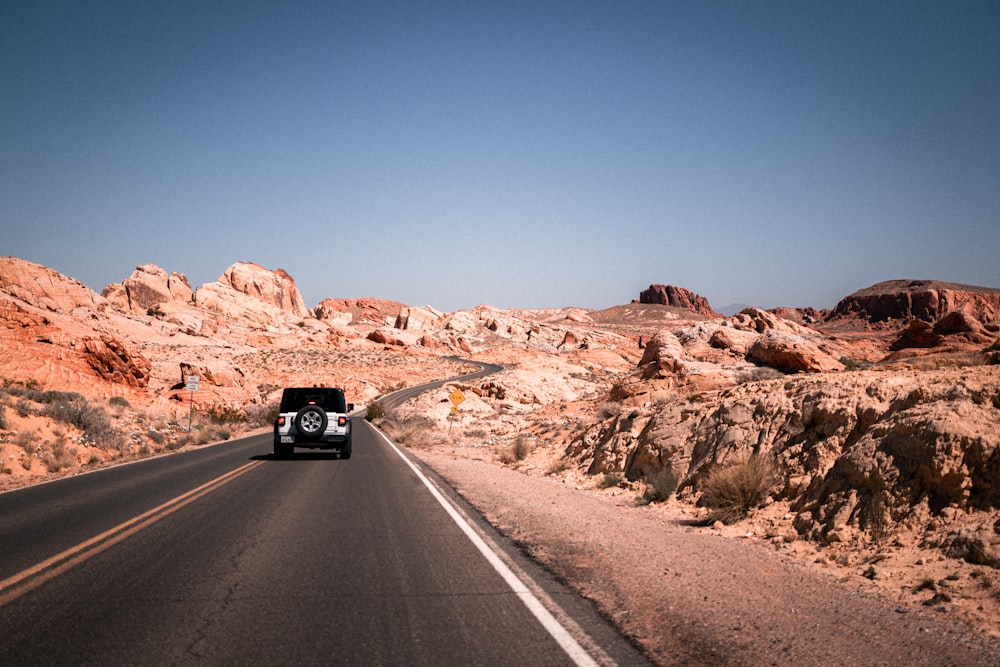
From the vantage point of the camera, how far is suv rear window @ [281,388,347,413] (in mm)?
19203

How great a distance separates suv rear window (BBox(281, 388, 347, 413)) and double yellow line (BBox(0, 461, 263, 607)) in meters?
8.19

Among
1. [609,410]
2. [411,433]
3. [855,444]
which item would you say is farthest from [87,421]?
[855,444]

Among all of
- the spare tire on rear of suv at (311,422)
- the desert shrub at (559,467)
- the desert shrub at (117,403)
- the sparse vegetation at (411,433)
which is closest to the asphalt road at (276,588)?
the desert shrub at (559,467)

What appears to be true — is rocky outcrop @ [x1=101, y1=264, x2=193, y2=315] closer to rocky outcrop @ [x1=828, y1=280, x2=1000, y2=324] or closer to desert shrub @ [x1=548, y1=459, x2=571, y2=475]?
desert shrub @ [x1=548, y1=459, x2=571, y2=475]

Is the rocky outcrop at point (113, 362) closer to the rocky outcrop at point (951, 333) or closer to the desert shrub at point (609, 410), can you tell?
the desert shrub at point (609, 410)

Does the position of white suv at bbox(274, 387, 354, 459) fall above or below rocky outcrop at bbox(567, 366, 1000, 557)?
below

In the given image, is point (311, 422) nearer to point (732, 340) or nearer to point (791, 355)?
point (791, 355)

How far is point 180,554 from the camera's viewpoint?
22.4 feet

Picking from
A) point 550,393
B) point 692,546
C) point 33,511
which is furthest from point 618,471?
point 550,393

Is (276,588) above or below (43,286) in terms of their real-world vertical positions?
below

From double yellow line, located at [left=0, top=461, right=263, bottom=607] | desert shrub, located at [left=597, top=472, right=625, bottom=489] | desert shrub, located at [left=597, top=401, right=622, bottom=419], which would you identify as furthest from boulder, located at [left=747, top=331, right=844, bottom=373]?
double yellow line, located at [left=0, top=461, right=263, bottom=607]

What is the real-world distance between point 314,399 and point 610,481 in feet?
34.6

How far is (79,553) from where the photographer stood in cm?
682

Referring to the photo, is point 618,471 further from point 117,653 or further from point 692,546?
point 117,653
